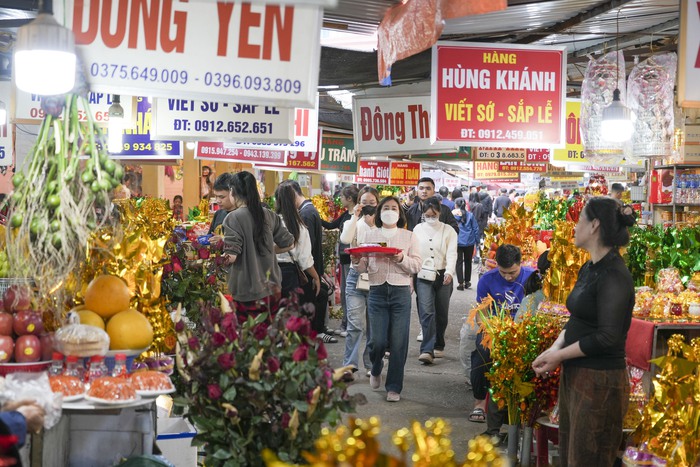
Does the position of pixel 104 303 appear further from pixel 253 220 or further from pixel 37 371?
pixel 253 220

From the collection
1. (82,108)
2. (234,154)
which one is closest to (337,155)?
(234,154)

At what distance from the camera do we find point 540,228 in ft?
31.9

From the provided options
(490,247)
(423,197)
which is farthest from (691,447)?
(423,197)

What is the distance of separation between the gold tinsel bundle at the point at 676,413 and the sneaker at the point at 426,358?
222 inches

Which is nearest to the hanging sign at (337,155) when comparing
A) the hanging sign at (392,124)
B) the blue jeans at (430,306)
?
the hanging sign at (392,124)

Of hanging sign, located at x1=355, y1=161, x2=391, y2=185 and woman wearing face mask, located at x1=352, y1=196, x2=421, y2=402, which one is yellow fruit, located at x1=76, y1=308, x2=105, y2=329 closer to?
woman wearing face mask, located at x1=352, y1=196, x2=421, y2=402

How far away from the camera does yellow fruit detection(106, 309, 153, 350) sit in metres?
3.67

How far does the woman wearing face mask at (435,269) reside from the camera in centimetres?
967

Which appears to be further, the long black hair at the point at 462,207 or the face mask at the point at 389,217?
the long black hair at the point at 462,207

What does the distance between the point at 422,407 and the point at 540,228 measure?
295 cm

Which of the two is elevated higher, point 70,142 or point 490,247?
point 70,142

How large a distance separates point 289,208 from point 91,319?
550cm

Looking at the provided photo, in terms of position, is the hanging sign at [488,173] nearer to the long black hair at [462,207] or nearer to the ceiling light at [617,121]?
the long black hair at [462,207]

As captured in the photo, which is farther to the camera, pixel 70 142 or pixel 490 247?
pixel 490 247
